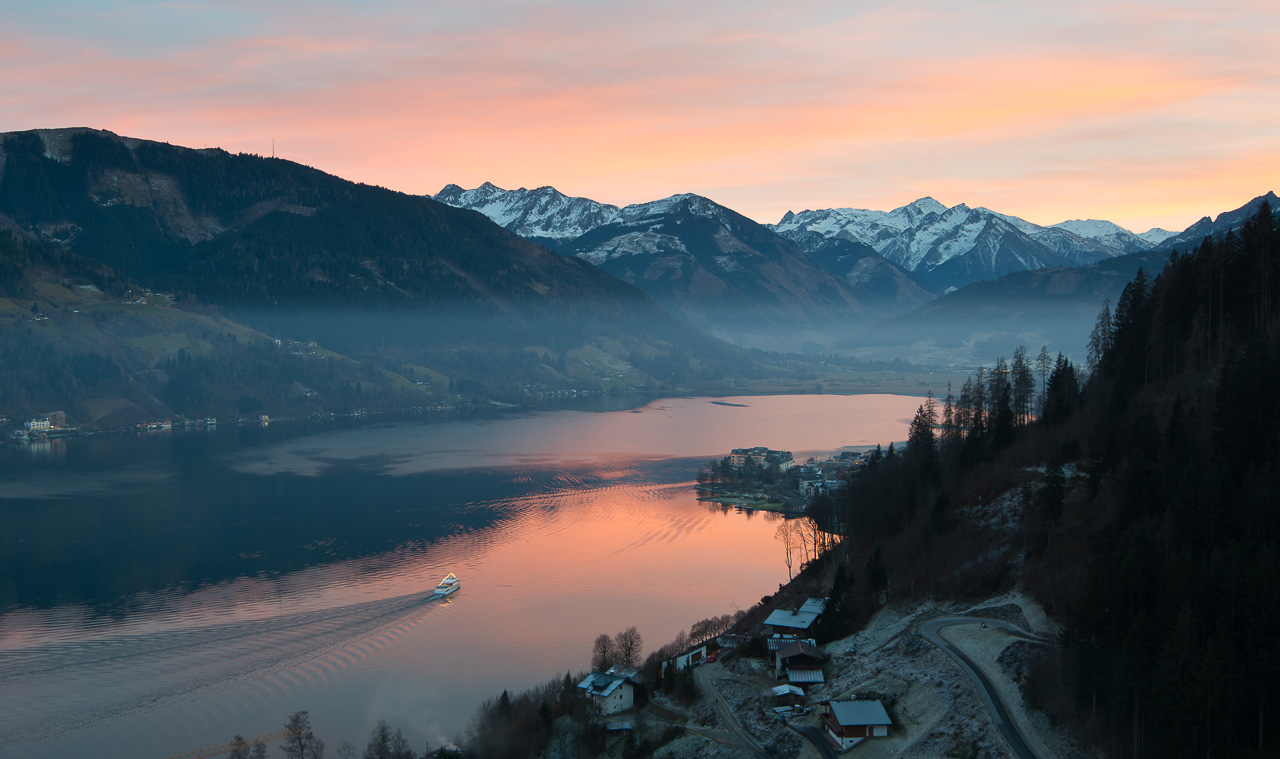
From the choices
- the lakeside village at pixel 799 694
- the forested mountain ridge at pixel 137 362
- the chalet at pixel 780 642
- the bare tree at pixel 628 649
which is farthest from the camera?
the forested mountain ridge at pixel 137 362

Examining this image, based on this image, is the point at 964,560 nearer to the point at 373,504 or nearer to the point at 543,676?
the point at 543,676

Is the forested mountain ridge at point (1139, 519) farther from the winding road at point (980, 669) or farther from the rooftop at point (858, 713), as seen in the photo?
the rooftop at point (858, 713)

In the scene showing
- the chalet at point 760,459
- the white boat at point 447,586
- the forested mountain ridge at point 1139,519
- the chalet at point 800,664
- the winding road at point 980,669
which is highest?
the forested mountain ridge at point 1139,519

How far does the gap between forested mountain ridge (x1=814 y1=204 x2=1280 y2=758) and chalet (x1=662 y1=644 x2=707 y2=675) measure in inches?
190

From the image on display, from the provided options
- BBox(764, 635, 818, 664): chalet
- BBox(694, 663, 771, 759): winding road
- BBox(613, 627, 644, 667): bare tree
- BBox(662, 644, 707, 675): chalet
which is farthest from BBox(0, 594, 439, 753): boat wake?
BBox(764, 635, 818, 664): chalet

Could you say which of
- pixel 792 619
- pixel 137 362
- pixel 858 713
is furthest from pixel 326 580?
pixel 137 362

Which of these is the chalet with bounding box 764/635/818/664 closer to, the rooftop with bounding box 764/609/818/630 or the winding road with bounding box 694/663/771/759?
the rooftop with bounding box 764/609/818/630

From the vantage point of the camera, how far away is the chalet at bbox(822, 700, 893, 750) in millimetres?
22547

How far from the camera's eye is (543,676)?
111ft

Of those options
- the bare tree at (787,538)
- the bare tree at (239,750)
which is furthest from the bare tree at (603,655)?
the bare tree at (787,538)

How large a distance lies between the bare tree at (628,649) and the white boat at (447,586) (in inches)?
484

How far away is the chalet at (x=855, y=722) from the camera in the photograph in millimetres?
22547

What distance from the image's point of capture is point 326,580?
151ft

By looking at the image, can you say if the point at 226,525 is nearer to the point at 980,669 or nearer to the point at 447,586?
the point at 447,586
